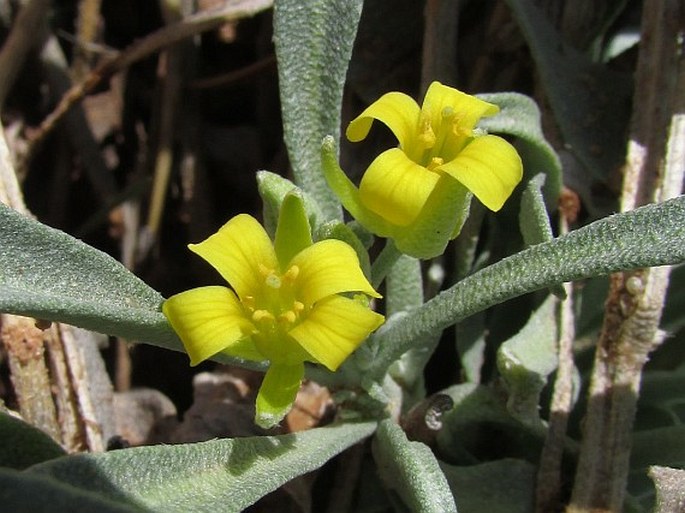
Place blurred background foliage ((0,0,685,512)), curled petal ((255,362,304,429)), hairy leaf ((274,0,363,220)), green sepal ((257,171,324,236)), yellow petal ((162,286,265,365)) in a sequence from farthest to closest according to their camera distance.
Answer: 1. blurred background foliage ((0,0,685,512))
2. hairy leaf ((274,0,363,220))
3. green sepal ((257,171,324,236))
4. curled petal ((255,362,304,429))
5. yellow petal ((162,286,265,365))

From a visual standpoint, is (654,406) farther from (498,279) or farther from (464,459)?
(498,279)

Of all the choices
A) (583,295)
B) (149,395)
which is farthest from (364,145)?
(149,395)

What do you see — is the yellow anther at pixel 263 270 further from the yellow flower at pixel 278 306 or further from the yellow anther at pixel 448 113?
the yellow anther at pixel 448 113

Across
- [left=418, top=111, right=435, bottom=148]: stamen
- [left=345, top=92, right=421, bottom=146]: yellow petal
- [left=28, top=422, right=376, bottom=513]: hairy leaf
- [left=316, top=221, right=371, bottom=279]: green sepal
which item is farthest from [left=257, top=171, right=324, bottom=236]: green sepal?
[left=28, top=422, right=376, bottom=513]: hairy leaf

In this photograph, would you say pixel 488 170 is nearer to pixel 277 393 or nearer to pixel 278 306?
pixel 278 306

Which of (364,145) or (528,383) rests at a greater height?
(364,145)

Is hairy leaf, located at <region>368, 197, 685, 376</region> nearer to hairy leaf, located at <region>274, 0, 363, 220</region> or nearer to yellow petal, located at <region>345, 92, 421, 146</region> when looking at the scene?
yellow petal, located at <region>345, 92, 421, 146</region>
